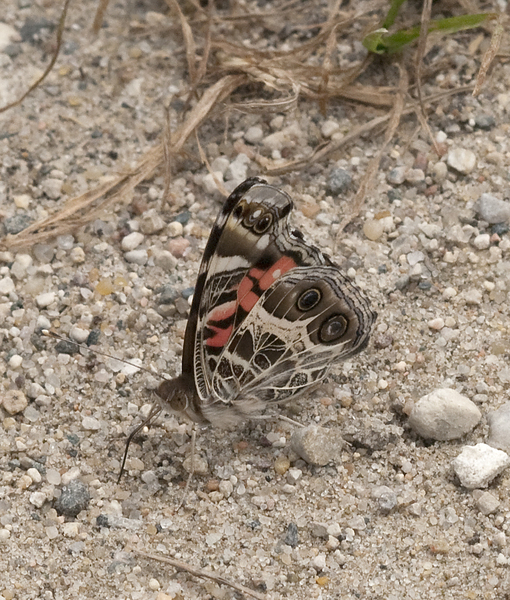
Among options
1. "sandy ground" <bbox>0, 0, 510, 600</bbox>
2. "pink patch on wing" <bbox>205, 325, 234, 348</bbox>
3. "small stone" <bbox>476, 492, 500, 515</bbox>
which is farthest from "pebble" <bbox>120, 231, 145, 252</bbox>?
"small stone" <bbox>476, 492, 500, 515</bbox>

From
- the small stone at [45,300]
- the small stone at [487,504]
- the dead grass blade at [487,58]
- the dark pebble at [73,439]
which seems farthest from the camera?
the small stone at [45,300]

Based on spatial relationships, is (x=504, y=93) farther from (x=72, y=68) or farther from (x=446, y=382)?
(x=72, y=68)

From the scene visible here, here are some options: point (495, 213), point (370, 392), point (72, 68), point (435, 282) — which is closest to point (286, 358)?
point (370, 392)

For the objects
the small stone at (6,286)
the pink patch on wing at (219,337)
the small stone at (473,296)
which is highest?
the pink patch on wing at (219,337)

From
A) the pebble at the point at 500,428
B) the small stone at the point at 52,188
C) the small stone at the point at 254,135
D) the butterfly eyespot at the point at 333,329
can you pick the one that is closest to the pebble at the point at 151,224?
the small stone at the point at 52,188

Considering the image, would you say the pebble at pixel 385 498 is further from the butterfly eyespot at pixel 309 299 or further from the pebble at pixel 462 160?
the pebble at pixel 462 160

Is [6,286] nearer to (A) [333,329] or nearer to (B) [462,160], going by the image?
(A) [333,329]
